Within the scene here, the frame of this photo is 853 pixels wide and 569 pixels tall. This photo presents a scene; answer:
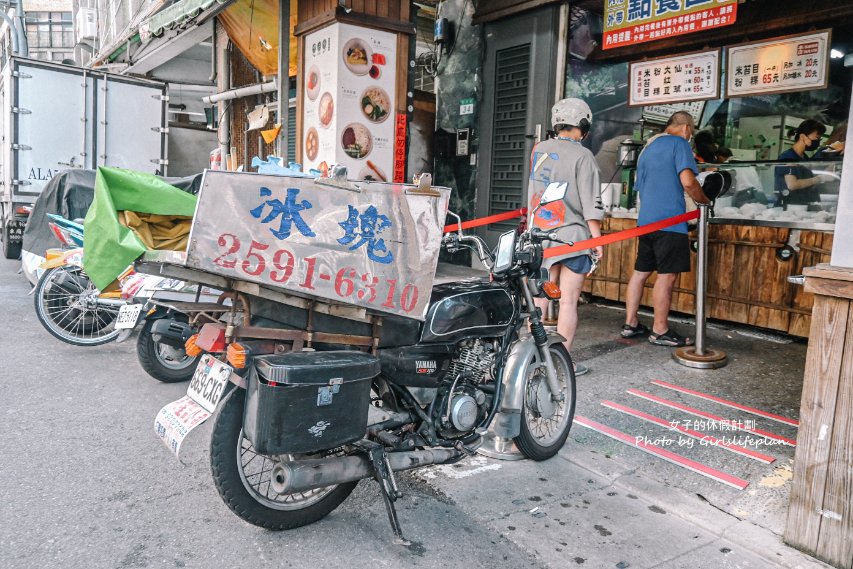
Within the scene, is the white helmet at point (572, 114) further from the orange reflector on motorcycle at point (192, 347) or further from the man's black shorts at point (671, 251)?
the orange reflector on motorcycle at point (192, 347)

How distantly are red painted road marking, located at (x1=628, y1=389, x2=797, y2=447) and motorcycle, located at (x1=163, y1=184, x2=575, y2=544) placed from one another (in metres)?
1.07

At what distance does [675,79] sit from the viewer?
293 inches

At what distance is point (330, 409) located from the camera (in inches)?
102

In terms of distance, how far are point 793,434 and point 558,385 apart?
159cm

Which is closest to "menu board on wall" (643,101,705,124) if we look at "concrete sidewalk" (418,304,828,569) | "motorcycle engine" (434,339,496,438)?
"concrete sidewalk" (418,304,828,569)

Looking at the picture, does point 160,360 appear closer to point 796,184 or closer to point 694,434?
point 694,434

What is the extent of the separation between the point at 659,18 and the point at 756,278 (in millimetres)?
2860

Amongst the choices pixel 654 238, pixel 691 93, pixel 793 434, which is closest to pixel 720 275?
pixel 654 238

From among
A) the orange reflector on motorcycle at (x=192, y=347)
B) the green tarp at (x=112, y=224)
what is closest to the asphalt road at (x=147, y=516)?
the orange reflector on motorcycle at (x=192, y=347)

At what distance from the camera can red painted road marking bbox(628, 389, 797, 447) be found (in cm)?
401

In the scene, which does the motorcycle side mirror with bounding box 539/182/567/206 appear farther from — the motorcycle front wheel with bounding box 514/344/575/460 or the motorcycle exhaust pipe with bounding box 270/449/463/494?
the motorcycle exhaust pipe with bounding box 270/449/463/494

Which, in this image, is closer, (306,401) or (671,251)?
(306,401)

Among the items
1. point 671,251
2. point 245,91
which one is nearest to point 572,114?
point 671,251

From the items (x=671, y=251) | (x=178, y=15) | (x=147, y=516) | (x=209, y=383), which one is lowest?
(x=147, y=516)
